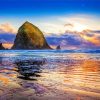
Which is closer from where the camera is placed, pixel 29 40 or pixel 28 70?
pixel 28 70

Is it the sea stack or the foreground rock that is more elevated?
the sea stack

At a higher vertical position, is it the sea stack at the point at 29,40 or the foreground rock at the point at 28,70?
the sea stack at the point at 29,40

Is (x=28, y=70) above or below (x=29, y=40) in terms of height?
below

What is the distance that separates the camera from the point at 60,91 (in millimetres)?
11992

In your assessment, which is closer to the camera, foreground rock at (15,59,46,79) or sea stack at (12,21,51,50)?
foreground rock at (15,59,46,79)

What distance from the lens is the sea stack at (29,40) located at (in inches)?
6496

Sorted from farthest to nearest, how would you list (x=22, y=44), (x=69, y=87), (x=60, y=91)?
(x=22, y=44) < (x=69, y=87) < (x=60, y=91)

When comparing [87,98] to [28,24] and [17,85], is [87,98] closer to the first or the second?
[17,85]

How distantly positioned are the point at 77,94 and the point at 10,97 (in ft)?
8.91

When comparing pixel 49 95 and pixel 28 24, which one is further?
pixel 28 24

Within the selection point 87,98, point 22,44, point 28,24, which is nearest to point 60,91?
point 87,98

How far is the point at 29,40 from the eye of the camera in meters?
168

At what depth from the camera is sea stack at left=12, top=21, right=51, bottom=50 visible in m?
165

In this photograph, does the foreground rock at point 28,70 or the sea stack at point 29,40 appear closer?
the foreground rock at point 28,70
